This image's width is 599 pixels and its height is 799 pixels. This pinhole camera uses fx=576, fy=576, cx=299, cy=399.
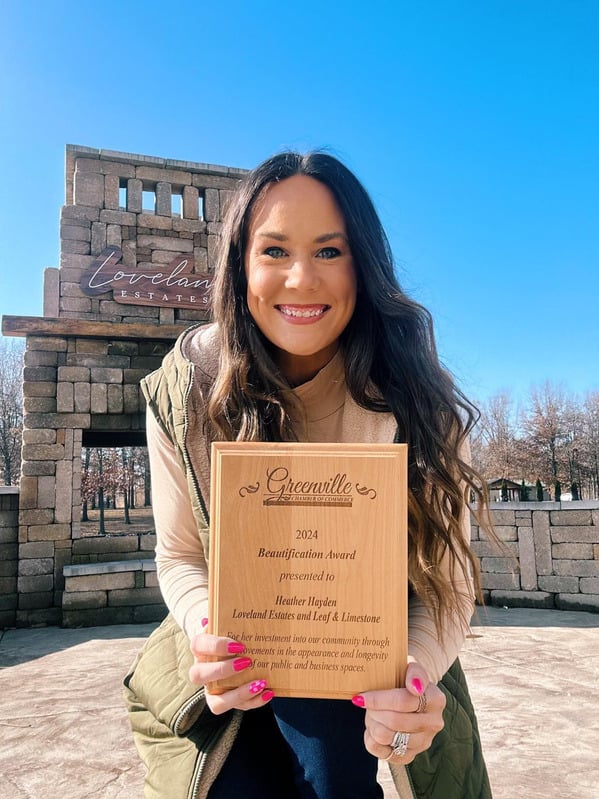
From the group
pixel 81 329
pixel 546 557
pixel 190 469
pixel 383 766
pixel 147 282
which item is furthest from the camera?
pixel 147 282

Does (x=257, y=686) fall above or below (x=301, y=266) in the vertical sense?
below

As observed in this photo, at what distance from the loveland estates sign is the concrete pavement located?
157 inches

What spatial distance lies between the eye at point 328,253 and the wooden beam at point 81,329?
5.85 meters

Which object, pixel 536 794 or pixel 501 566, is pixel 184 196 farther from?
pixel 536 794

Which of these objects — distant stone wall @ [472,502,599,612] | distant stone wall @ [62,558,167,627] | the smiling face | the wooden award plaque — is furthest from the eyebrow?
distant stone wall @ [62,558,167,627]

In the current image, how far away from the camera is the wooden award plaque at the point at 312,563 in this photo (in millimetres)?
964

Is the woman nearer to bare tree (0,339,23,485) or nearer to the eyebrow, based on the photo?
the eyebrow

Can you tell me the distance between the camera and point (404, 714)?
95cm

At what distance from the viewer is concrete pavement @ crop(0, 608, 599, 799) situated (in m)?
2.53

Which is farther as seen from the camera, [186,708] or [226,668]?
[186,708]

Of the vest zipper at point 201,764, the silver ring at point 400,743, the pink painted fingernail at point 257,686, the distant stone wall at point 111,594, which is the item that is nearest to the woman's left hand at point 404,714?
the silver ring at point 400,743

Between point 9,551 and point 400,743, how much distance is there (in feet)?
21.6

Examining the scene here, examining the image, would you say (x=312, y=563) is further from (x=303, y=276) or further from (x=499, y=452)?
(x=499, y=452)

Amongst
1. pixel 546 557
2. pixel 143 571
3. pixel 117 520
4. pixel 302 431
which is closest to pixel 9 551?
pixel 143 571
